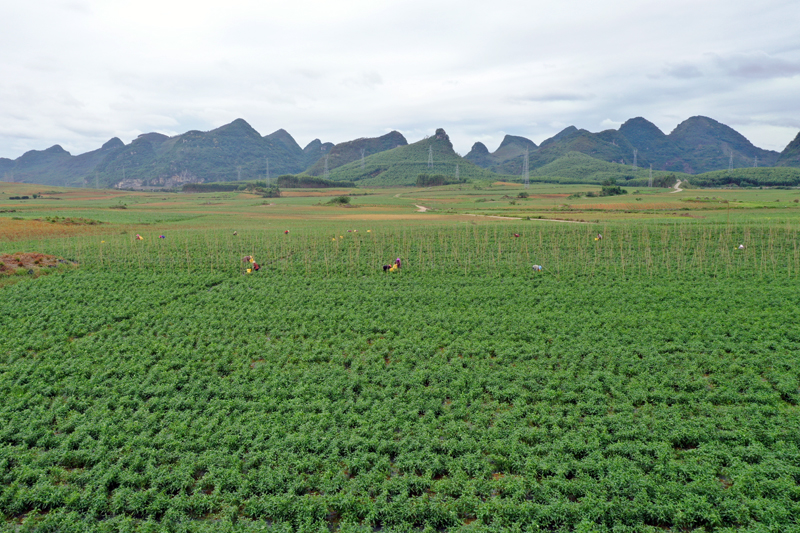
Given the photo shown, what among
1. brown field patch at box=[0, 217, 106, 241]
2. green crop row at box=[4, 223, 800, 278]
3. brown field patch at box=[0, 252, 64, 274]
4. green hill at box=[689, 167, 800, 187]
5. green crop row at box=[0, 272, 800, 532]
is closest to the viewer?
green crop row at box=[0, 272, 800, 532]

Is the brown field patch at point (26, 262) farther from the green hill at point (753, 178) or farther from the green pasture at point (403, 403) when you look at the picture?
the green hill at point (753, 178)

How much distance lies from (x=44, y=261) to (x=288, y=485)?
34497 mm

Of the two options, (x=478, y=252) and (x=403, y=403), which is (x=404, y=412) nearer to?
(x=403, y=403)

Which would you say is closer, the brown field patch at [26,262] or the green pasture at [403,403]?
the green pasture at [403,403]

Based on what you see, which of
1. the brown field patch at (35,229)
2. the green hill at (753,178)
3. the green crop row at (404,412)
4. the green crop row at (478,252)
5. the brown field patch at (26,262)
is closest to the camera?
the green crop row at (404,412)

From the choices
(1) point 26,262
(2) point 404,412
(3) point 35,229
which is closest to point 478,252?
(2) point 404,412

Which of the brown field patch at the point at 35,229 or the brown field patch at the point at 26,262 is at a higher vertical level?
the brown field patch at the point at 35,229

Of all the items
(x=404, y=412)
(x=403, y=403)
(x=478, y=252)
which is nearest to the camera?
(x=404, y=412)

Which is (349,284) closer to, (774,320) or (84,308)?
(84,308)

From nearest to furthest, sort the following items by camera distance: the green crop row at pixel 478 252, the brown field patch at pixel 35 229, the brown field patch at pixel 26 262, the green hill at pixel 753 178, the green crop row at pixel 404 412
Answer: the green crop row at pixel 404 412 < the brown field patch at pixel 26 262 < the green crop row at pixel 478 252 < the brown field patch at pixel 35 229 < the green hill at pixel 753 178

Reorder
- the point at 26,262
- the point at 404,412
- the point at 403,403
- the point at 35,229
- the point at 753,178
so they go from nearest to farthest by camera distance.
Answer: the point at 404,412 < the point at 403,403 < the point at 26,262 < the point at 35,229 < the point at 753,178

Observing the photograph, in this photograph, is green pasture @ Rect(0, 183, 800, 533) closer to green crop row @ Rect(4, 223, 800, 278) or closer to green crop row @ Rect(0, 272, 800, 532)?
green crop row @ Rect(0, 272, 800, 532)

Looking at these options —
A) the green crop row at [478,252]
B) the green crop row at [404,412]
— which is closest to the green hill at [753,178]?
the green crop row at [478,252]

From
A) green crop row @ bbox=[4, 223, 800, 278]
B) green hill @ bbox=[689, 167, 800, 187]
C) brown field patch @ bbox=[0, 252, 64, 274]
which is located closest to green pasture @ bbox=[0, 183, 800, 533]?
brown field patch @ bbox=[0, 252, 64, 274]
